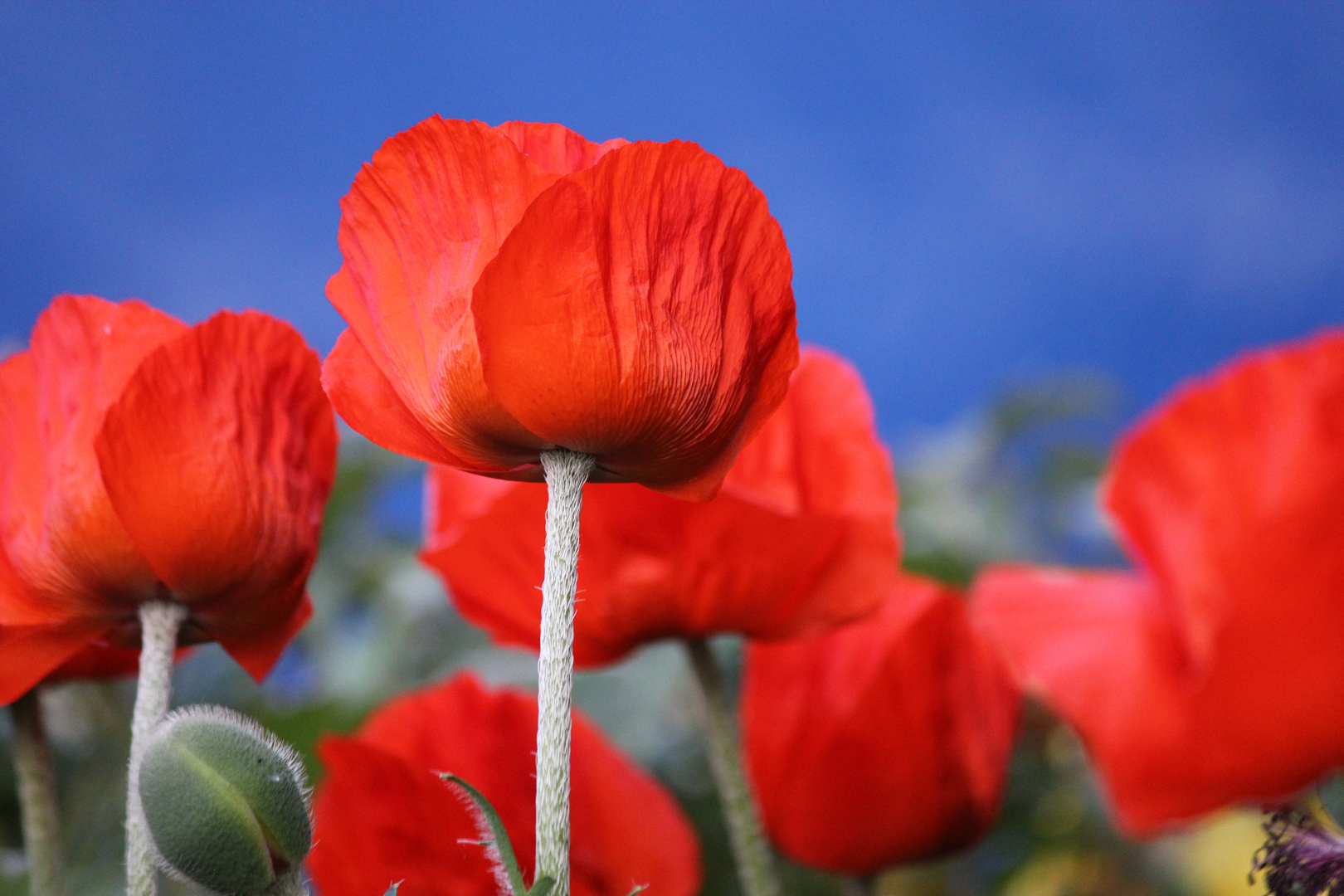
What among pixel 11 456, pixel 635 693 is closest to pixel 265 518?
pixel 11 456

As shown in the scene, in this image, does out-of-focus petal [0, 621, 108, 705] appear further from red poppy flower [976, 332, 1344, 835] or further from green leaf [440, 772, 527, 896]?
red poppy flower [976, 332, 1344, 835]

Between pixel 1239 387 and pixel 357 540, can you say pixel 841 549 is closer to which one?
pixel 1239 387

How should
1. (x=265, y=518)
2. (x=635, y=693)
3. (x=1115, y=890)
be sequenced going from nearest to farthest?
(x=265, y=518)
(x=635, y=693)
(x=1115, y=890)

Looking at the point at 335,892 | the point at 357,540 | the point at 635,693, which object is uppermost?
the point at 357,540

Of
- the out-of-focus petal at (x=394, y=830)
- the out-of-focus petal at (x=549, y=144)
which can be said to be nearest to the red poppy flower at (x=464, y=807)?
the out-of-focus petal at (x=394, y=830)

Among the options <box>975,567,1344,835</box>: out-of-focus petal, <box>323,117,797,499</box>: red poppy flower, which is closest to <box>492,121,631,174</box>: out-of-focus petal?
<box>323,117,797,499</box>: red poppy flower

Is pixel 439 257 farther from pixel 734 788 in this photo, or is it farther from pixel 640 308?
pixel 734 788
